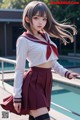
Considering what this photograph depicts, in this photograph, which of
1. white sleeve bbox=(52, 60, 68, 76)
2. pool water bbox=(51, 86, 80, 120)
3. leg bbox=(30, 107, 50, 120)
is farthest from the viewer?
pool water bbox=(51, 86, 80, 120)

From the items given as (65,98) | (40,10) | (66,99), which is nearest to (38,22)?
(40,10)

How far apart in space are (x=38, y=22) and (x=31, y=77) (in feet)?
→ 1.39

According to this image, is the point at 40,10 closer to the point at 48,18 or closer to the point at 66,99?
the point at 48,18

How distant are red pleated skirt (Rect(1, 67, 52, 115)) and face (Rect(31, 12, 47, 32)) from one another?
32 centimetres

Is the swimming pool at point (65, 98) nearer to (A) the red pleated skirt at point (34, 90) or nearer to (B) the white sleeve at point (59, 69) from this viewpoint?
(B) the white sleeve at point (59, 69)

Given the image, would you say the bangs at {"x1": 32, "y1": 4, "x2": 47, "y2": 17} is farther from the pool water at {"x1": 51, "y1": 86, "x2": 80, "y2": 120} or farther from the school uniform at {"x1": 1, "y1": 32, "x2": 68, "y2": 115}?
the pool water at {"x1": 51, "y1": 86, "x2": 80, "y2": 120}

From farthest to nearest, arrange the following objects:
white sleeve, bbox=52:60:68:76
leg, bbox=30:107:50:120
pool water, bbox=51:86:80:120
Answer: pool water, bbox=51:86:80:120 < white sleeve, bbox=52:60:68:76 < leg, bbox=30:107:50:120

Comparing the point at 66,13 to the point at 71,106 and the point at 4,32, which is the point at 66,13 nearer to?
the point at 4,32

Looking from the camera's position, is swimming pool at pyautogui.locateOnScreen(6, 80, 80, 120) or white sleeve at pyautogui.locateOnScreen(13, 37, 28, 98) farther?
swimming pool at pyautogui.locateOnScreen(6, 80, 80, 120)

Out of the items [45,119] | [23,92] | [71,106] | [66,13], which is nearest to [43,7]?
[23,92]

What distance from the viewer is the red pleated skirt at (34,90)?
2.23 metres

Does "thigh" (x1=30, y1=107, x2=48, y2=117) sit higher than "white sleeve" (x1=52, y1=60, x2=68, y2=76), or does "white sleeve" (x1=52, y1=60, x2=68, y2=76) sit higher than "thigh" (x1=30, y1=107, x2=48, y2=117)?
"white sleeve" (x1=52, y1=60, x2=68, y2=76)

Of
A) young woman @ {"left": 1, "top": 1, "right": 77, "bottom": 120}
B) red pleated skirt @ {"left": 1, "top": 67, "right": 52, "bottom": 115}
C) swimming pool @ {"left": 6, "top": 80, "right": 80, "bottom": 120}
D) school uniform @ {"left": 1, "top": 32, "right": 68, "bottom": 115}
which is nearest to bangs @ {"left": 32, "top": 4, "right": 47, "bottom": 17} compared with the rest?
young woman @ {"left": 1, "top": 1, "right": 77, "bottom": 120}

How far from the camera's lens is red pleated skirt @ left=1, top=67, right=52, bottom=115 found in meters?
2.23
